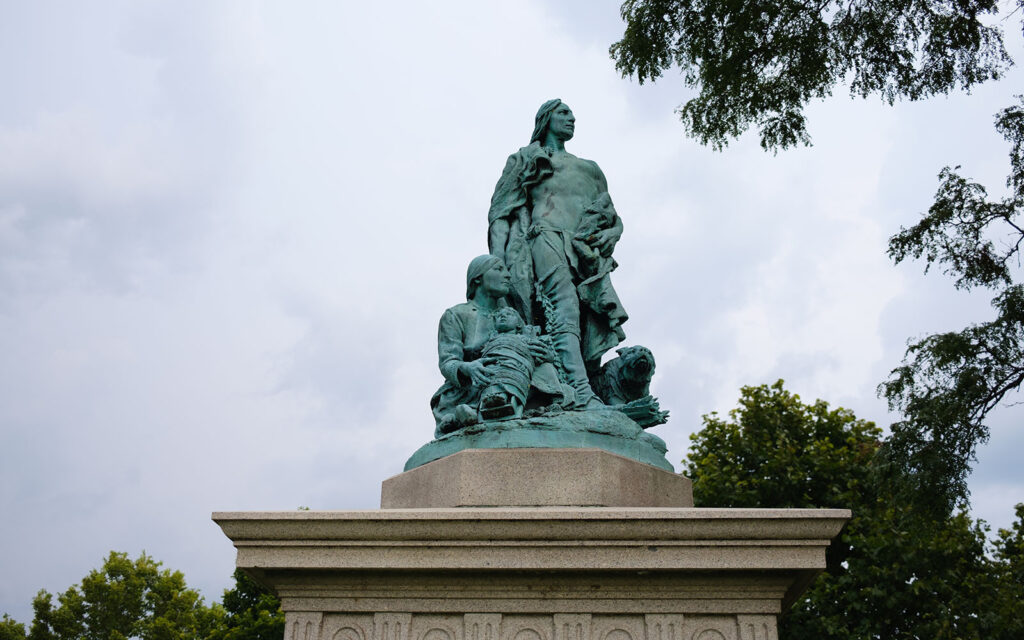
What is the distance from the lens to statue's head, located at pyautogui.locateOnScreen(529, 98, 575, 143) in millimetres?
8406

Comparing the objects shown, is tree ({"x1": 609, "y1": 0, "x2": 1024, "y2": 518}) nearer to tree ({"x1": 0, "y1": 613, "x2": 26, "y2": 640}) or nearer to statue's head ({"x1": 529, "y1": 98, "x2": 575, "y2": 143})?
statue's head ({"x1": 529, "y1": 98, "x2": 575, "y2": 143})

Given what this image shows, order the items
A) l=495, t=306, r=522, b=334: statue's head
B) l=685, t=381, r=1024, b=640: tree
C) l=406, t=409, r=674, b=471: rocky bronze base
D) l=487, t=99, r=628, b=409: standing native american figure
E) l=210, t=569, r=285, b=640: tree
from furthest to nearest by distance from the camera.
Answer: l=210, t=569, r=285, b=640: tree, l=685, t=381, r=1024, b=640: tree, l=487, t=99, r=628, b=409: standing native american figure, l=495, t=306, r=522, b=334: statue's head, l=406, t=409, r=674, b=471: rocky bronze base

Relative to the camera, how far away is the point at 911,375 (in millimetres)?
9695

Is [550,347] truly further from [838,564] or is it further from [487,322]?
[838,564]

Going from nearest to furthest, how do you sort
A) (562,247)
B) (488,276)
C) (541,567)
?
(541,567), (488,276), (562,247)

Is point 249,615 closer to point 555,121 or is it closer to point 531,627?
point 555,121

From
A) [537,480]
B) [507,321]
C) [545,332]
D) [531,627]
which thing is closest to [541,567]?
[531,627]

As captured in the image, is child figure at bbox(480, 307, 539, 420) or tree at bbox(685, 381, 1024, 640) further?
tree at bbox(685, 381, 1024, 640)

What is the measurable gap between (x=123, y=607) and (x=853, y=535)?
22.0 metres

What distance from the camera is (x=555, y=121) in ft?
27.6

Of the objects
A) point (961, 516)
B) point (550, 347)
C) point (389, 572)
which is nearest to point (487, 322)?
point (550, 347)

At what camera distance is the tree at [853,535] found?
1481 cm

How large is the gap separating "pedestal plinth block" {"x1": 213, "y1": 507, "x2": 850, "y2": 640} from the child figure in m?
1.31

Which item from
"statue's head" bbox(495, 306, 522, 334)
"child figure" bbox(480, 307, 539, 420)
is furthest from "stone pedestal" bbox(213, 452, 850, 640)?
Result: "statue's head" bbox(495, 306, 522, 334)
